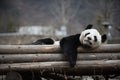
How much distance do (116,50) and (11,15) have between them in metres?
17.2

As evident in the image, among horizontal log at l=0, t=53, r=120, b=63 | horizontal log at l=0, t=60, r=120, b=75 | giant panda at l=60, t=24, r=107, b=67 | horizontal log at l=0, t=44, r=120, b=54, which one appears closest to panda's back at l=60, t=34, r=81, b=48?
giant panda at l=60, t=24, r=107, b=67

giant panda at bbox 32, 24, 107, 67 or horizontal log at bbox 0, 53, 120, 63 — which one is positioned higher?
giant panda at bbox 32, 24, 107, 67

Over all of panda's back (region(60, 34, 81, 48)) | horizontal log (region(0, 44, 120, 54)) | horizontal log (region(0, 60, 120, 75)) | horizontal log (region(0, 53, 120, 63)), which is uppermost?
panda's back (region(60, 34, 81, 48))

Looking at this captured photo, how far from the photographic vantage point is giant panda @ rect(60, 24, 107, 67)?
6136mm

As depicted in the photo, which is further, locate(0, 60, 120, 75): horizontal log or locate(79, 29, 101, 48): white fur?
locate(79, 29, 101, 48): white fur

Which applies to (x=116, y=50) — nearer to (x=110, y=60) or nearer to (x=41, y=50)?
(x=110, y=60)

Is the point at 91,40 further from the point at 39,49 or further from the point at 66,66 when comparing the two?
the point at 39,49

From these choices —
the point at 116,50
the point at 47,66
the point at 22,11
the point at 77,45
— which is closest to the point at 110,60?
the point at 116,50

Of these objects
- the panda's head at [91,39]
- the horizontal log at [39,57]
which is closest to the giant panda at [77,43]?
the panda's head at [91,39]

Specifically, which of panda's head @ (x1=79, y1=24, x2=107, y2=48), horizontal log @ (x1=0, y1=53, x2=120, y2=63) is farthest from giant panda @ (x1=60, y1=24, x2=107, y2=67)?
horizontal log @ (x1=0, y1=53, x2=120, y2=63)

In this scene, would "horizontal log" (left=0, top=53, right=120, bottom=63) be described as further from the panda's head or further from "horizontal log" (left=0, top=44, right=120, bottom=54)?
the panda's head

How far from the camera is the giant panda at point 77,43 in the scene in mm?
6136

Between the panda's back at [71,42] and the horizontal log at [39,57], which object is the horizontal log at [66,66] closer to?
the horizontal log at [39,57]

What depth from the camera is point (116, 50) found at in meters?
6.38
